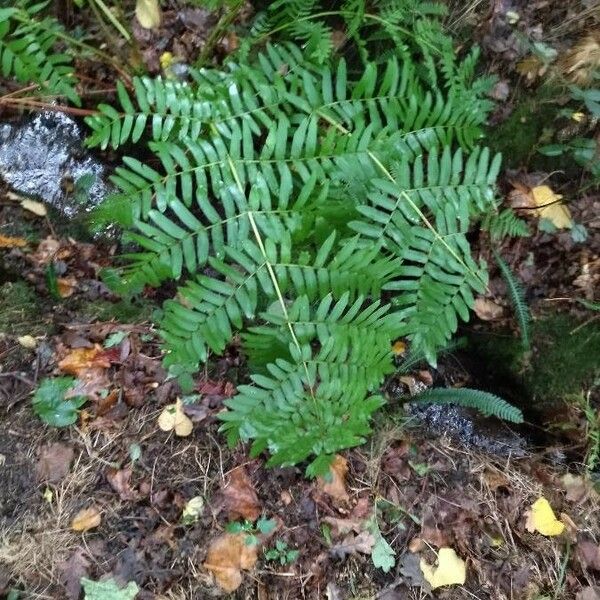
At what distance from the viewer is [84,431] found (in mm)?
2121

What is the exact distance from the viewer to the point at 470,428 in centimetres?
279

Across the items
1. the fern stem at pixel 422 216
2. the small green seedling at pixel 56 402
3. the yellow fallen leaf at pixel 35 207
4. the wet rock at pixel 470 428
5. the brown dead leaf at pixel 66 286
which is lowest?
the wet rock at pixel 470 428

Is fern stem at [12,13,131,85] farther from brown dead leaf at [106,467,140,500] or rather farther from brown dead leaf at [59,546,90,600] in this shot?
brown dead leaf at [59,546,90,600]

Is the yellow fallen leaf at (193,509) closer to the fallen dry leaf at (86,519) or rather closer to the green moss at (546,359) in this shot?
the fallen dry leaf at (86,519)

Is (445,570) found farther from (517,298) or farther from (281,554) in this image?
(517,298)

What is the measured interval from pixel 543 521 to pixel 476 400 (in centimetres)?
54

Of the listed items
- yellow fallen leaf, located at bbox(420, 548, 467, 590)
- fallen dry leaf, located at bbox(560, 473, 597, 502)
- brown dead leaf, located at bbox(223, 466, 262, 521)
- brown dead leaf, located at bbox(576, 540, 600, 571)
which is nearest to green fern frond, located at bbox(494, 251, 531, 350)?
fallen dry leaf, located at bbox(560, 473, 597, 502)

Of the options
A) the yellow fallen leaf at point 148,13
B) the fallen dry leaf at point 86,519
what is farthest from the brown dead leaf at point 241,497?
the yellow fallen leaf at point 148,13

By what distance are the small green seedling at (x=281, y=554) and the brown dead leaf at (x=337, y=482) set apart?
248 mm

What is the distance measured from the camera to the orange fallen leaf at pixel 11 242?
2404 millimetres

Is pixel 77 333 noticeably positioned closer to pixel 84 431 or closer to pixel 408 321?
pixel 84 431

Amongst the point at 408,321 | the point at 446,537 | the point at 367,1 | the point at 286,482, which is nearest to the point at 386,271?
the point at 408,321

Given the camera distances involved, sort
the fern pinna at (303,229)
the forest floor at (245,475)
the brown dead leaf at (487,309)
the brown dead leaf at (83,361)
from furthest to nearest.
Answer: the brown dead leaf at (487,309) → the brown dead leaf at (83,361) → the forest floor at (245,475) → the fern pinna at (303,229)

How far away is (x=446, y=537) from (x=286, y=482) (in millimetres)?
664
